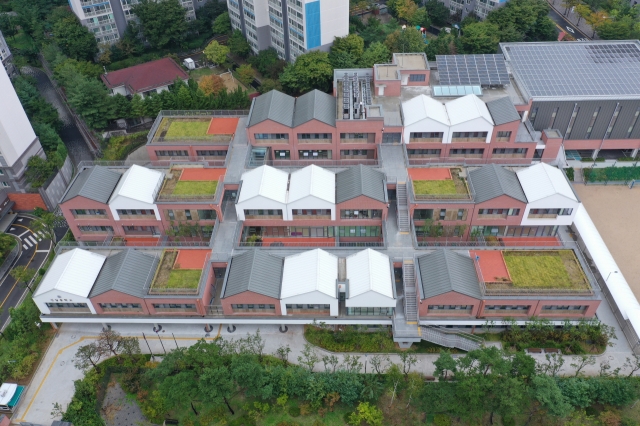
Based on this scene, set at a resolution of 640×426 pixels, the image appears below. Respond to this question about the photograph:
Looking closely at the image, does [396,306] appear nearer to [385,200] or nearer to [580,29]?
[385,200]

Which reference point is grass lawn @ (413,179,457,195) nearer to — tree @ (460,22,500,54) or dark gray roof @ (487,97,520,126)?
dark gray roof @ (487,97,520,126)

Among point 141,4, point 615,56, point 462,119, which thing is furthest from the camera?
point 141,4

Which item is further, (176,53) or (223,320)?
(176,53)

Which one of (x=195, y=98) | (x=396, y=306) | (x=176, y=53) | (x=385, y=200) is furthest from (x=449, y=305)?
(x=176, y=53)

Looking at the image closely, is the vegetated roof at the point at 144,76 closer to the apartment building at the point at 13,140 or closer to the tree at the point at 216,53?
the tree at the point at 216,53

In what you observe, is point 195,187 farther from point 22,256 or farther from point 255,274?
point 22,256

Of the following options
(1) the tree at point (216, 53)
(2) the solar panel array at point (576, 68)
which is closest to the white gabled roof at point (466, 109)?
(2) the solar panel array at point (576, 68)
